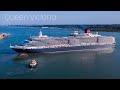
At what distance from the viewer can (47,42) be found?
14.6 feet

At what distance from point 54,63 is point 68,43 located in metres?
0.57

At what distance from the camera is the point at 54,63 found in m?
4.41

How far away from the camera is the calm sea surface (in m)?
3.64

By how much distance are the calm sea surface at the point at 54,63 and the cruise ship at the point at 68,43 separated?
0.29ft

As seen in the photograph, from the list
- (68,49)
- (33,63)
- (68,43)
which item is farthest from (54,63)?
(33,63)
